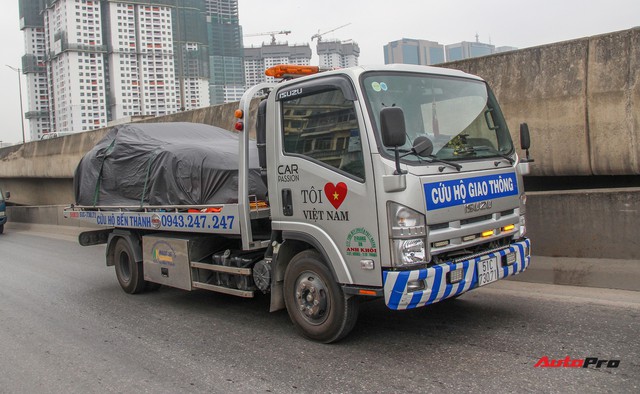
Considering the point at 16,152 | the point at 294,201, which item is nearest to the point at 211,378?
the point at 294,201

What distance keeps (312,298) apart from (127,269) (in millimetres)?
4127

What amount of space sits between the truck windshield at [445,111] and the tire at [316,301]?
1.30 meters

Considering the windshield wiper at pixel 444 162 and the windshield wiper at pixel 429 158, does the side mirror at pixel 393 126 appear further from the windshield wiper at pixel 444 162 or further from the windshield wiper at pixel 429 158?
the windshield wiper at pixel 444 162

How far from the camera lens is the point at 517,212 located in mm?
5191

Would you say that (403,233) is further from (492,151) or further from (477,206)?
(492,151)

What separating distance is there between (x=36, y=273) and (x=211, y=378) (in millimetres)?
7200

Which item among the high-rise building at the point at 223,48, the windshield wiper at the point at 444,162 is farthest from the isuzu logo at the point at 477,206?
the high-rise building at the point at 223,48

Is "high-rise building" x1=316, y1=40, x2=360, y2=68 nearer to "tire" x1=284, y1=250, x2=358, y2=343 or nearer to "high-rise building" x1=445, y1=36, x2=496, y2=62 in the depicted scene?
"high-rise building" x1=445, y1=36, x2=496, y2=62

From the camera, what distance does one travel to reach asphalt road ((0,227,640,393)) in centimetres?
396

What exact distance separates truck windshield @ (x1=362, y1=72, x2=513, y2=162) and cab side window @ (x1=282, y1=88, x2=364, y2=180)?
0.25 m

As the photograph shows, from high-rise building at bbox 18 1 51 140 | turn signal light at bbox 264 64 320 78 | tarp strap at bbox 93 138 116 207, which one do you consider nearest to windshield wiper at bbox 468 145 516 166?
turn signal light at bbox 264 64 320 78

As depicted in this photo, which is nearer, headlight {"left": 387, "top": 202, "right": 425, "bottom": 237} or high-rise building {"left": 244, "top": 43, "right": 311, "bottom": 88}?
headlight {"left": 387, "top": 202, "right": 425, "bottom": 237}

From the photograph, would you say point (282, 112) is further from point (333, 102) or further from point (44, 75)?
point (44, 75)

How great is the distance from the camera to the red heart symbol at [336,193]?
4523 mm
